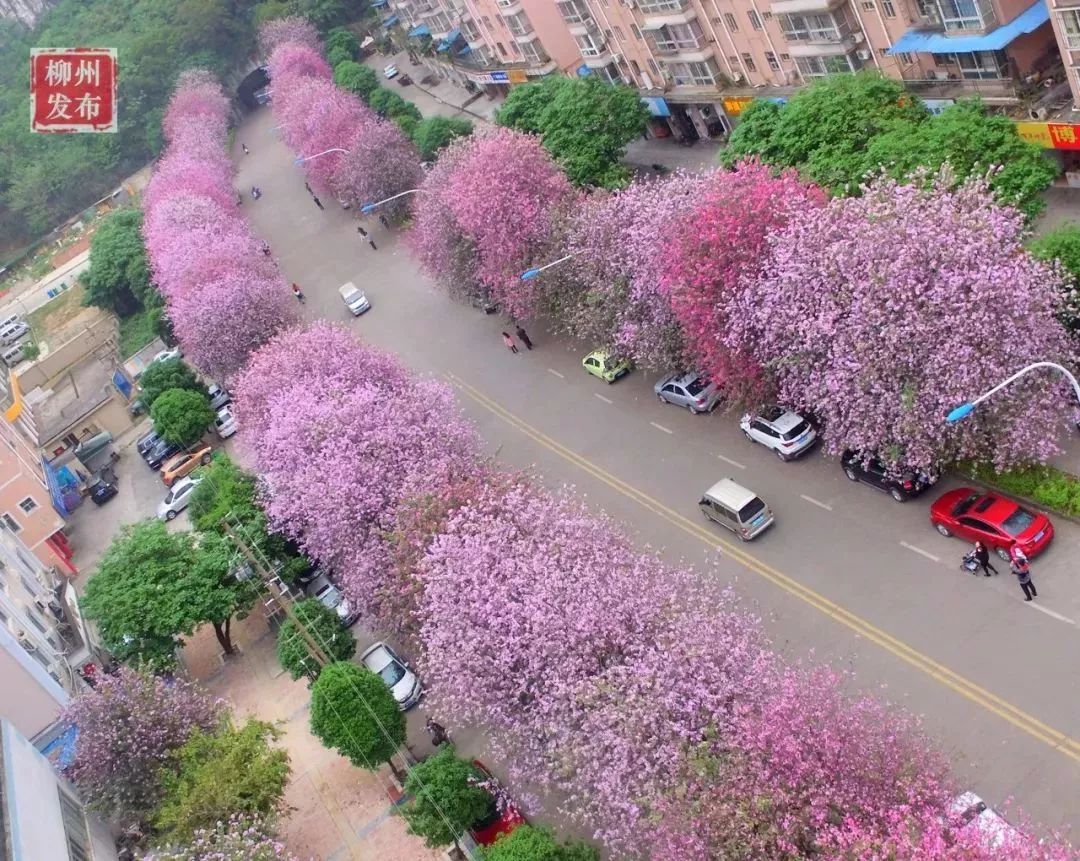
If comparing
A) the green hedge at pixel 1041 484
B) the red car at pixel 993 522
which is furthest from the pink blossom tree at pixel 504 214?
the red car at pixel 993 522

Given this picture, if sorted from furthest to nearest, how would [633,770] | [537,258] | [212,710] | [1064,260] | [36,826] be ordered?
[537,258] → [212,710] → [1064,260] → [36,826] → [633,770]

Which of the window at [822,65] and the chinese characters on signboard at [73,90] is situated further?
the window at [822,65]

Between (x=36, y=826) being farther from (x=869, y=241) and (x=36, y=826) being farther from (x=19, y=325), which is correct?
(x=19, y=325)

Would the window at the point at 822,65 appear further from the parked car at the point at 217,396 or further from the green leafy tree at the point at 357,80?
the green leafy tree at the point at 357,80

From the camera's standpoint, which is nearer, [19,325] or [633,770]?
[633,770]

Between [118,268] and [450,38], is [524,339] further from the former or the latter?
[450,38]

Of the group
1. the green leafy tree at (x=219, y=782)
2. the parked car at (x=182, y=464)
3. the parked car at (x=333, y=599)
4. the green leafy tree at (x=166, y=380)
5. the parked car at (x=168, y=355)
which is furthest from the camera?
the parked car at (x=168, y=355)

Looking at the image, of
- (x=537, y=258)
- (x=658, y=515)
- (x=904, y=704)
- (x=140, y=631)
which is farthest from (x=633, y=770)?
(x=537, y=258)
